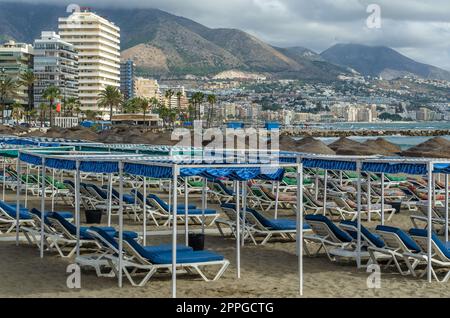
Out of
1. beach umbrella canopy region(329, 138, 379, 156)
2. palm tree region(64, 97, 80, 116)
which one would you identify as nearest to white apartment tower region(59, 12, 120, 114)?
palm tree region(64, 97, 80, 116)

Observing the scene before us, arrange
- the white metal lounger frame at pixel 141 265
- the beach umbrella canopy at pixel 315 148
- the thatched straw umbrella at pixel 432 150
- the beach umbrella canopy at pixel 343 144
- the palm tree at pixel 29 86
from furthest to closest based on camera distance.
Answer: the palm tree at pixel 29 86, the beach umbrella canopy at pixel 343 144, the thatched straw umbrella at pixel 432 150, the beach umbrella canopy at pixel 315 148, the white metal lounger frame at pixel 141 265

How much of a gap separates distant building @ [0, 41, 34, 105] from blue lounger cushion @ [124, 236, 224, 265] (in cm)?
12410

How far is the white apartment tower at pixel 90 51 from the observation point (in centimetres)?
14138

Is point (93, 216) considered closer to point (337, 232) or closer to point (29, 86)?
point (337, 232)

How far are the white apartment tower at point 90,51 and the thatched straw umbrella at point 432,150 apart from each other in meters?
109

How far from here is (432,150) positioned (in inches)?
1432

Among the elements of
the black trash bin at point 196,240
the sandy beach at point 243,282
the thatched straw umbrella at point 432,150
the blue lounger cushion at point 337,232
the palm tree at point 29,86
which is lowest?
the sandy beach at point 243,282

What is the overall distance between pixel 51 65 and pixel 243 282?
130 metres

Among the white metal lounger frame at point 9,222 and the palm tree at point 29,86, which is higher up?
the palm tree at point 29,86

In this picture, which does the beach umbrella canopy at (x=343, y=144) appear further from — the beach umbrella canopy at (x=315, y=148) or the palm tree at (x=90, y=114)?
the palm tree at (x=90, y=114)

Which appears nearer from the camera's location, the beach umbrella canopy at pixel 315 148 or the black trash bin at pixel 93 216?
the black trash bin at pixel 93 216

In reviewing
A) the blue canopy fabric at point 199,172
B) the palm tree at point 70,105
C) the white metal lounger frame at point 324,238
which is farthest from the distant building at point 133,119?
the blue canopy fabric at point 199,172

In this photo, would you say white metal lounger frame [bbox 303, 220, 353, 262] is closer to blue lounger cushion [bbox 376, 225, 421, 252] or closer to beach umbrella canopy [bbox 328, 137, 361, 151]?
blue lounger cushion [bbox 376, 225, 421, 252]

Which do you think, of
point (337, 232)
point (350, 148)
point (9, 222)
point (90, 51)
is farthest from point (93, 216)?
point (90, 51)
